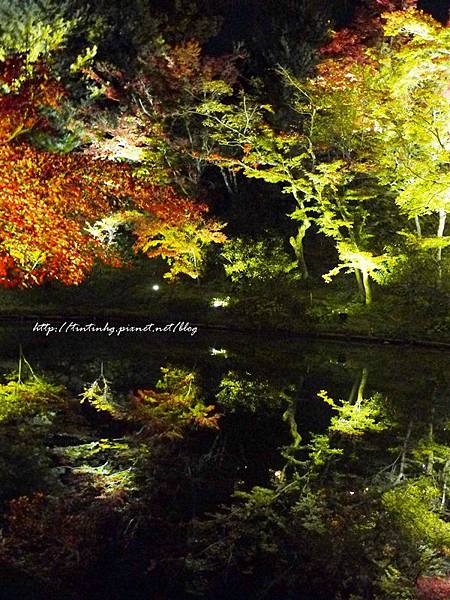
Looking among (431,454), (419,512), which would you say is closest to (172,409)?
(431,454)

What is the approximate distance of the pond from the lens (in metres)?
3.86

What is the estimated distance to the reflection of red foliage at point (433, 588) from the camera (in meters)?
3.70

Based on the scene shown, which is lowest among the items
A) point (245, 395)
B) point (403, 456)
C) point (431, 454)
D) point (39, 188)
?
point (245, 395)

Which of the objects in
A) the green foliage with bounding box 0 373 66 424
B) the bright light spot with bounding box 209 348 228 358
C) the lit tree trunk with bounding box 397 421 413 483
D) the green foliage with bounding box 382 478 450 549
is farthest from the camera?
the bright light spot with bounding box 209 348 228 358

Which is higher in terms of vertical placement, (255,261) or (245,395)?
(245,395)

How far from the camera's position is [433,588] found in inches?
150

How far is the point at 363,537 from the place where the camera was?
454 cm

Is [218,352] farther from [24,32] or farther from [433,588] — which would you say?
[433,588]

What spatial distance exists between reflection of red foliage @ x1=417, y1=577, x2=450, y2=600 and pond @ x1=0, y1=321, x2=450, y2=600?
0.02 meters

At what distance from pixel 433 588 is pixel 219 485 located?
220 cm

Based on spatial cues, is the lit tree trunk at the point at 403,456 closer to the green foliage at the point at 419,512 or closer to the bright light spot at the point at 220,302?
the green foliage at the point at 419,512

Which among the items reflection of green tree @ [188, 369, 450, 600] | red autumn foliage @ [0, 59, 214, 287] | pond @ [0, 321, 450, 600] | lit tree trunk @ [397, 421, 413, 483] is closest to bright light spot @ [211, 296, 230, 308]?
red autumn foliage @ [0, 59, 214, 287]

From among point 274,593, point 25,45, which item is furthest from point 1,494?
point 25,45

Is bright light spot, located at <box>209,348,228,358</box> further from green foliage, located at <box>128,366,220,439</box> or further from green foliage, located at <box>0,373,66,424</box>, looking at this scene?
green foliage, located at <box>0,373,66,424</box>
